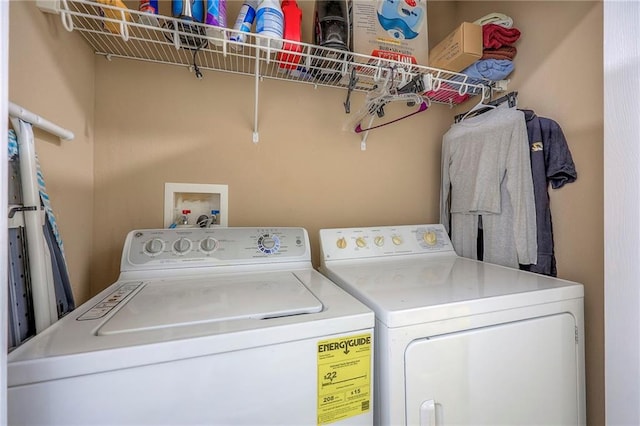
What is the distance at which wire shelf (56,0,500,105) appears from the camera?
0.99 metres

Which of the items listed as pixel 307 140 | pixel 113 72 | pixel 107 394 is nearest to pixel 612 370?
pixel 107 394

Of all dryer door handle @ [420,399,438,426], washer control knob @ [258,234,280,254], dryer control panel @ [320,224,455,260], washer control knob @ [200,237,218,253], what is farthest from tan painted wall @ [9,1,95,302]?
dryer door handle @ [420,399,438,426]

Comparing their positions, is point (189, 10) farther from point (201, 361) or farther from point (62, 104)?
point (201, 361)

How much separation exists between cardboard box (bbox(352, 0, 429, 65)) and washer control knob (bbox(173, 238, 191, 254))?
1172 millimetres

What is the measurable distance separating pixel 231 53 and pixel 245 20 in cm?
15

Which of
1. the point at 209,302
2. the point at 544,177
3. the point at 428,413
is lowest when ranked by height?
the point at 428,413

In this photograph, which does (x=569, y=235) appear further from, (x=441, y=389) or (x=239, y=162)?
(x=239, y=162)

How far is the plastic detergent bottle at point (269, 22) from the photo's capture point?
3.52 ft

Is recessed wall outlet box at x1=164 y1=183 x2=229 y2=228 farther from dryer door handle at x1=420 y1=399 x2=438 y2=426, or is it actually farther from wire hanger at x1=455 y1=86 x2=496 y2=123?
wire hanger at x1=455 y1=86 x2=496 y2=123

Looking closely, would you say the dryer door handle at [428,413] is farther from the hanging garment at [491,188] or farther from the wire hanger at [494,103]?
the wire hanger at [494,103]

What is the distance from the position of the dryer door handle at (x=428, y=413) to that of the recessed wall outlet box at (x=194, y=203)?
3.60 ft

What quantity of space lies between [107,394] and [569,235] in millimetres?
1627

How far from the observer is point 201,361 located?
0.56 m

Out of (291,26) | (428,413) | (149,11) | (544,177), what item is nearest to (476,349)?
(428,413)
